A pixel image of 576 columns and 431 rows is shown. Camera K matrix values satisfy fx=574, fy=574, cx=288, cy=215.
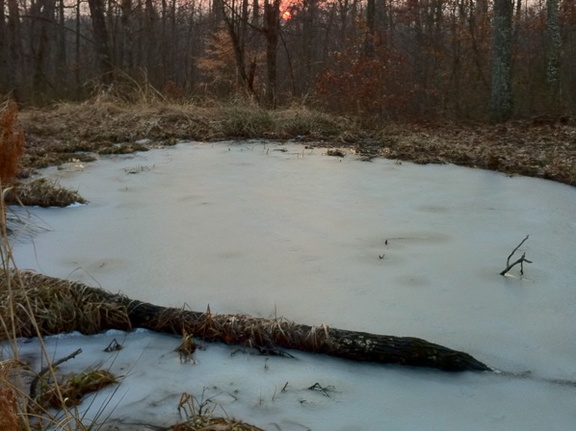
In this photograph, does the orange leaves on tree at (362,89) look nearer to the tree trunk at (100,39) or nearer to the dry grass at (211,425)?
the tree trunk at (100,39)

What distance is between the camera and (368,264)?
2.71 meters

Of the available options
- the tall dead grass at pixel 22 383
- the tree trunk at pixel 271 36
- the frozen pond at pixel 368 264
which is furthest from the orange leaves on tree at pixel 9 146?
the tree trunk at pixel 271 36

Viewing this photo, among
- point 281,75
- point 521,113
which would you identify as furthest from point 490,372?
point 281,75

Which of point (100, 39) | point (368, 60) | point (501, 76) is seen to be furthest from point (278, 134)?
point (100, 39)

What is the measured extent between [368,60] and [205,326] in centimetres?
855

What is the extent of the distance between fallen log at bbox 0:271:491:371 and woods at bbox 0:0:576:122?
23.1 feet

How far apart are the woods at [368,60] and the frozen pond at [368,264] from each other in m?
5.01

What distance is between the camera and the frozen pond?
1656mm

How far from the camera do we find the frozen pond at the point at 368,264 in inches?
65.2

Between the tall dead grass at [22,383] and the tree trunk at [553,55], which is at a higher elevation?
the tree trunk at [553,55]

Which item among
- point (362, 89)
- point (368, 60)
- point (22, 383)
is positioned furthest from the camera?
point (368, 60)

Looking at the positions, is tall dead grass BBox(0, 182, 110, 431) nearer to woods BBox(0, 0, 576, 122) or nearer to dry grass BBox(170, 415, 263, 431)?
dry grass BBox(170, 415, 263, 431)

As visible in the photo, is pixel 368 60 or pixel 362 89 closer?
pixel 362 89

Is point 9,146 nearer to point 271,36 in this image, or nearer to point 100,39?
point 271,36
